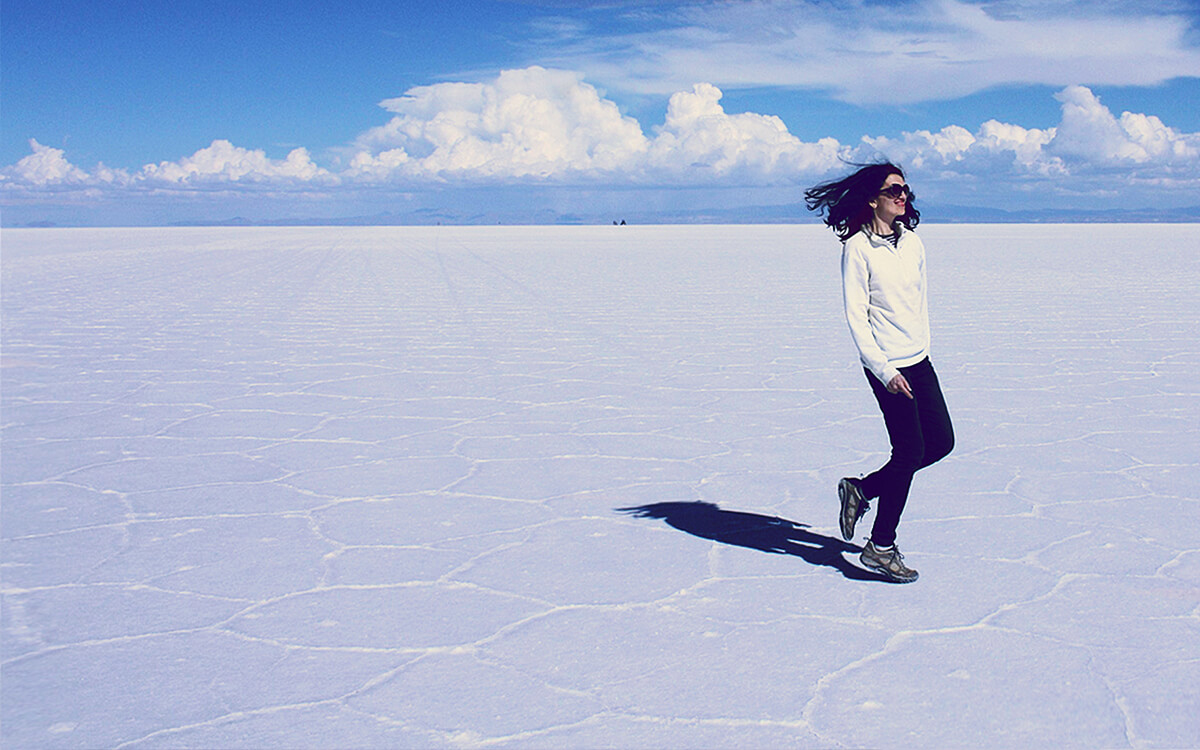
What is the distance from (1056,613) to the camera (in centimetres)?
270

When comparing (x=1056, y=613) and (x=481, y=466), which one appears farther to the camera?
(x=481, y=466)

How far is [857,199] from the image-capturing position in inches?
110

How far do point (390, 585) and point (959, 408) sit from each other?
3.41 m

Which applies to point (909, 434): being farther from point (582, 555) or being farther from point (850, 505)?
point (582, 555)

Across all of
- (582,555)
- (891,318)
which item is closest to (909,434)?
(891,318)

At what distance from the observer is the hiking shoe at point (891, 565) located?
2910 mm

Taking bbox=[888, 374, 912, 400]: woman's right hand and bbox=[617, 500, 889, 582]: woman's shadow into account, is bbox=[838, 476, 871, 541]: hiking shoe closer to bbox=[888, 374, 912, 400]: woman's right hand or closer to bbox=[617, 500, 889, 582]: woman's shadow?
bbox=[617, 500, 889, 582]: woman's shadow

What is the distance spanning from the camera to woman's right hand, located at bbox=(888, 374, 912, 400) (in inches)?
107

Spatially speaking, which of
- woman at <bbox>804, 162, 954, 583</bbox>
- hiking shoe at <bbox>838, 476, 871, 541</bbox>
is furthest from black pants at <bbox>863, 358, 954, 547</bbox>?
hiking shoe at <bbox>838, 476, 871, 541</bbox>

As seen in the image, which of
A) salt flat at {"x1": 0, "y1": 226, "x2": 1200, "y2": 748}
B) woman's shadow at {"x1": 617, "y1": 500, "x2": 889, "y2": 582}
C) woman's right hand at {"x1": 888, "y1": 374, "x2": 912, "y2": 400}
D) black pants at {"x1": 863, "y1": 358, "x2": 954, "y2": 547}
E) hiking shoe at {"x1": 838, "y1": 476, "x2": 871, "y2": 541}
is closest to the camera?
salt flat at {"x1": 0, "y1": 226, "x2": 1200, "y2": 748}

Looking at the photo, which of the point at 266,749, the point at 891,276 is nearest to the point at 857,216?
the point at 891,276

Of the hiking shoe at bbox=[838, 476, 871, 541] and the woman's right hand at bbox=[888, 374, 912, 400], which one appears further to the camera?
the hiking shoe at bbox=[838, 476, 871, 541]

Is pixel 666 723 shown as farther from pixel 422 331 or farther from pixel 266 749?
pixel 422 331

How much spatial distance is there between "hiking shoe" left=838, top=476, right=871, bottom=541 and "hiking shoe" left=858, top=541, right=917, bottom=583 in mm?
126
